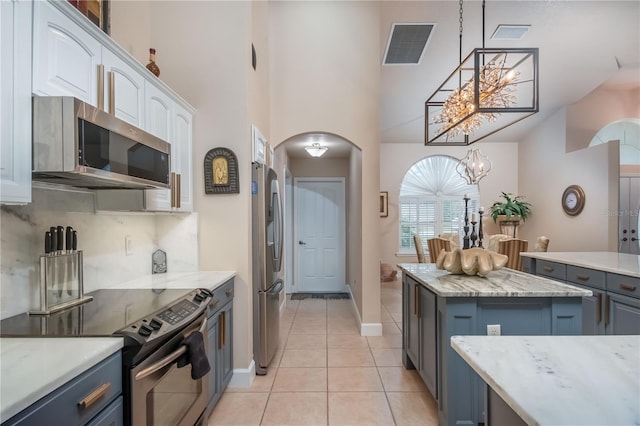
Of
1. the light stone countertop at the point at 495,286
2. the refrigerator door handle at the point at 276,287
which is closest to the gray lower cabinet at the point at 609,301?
the light stone countertop at the point at 495,286

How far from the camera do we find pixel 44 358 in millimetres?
1000

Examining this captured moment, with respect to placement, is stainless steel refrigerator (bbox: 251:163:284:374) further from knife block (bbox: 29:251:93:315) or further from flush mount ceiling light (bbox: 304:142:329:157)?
flush mount ceiling light (bbox: 304:142:329:157)

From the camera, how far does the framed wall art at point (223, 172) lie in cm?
256

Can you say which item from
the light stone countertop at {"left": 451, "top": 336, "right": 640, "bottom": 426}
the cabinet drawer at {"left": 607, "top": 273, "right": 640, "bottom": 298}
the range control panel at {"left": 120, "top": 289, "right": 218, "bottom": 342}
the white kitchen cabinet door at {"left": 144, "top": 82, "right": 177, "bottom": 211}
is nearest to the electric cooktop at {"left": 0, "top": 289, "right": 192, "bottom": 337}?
the range control panel at {"left": 120, "top": 289, "right": 218, "bottom": 342}

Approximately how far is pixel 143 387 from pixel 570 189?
7.36 metres

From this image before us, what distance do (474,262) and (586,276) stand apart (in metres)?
1.28

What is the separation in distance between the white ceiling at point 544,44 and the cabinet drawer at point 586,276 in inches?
126

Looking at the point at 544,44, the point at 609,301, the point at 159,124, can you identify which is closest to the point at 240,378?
the point at 159,124

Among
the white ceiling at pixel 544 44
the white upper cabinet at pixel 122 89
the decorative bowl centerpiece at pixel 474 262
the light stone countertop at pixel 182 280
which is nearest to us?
the white upper cabinet at pixel 122 89

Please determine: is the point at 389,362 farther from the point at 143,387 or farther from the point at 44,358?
the point at 44,358

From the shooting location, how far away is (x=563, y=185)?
6145mm

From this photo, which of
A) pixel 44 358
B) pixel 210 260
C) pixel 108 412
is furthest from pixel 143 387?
pixel 210 260

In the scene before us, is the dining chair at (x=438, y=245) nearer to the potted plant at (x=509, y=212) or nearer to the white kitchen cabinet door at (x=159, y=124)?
the potted plant at (x=509, y=212)

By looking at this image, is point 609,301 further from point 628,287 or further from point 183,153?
point 183,153
